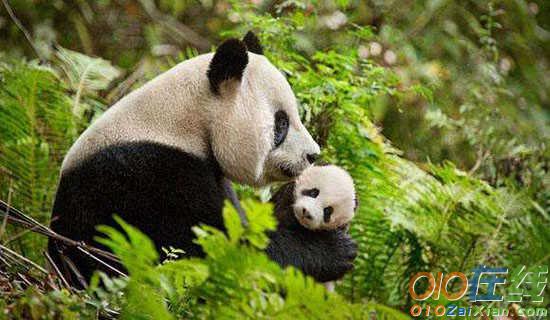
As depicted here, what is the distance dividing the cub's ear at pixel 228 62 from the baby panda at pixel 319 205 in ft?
2.28

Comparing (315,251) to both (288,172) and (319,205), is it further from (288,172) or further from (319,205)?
(288,172)

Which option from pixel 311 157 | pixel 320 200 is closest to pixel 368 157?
pixel 320 200

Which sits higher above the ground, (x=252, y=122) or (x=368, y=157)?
(x=252, y=122)

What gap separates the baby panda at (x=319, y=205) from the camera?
14.3 ft

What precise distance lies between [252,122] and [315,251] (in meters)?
0.74

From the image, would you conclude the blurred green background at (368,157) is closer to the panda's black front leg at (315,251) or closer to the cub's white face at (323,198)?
the cub's white face at (323,198)

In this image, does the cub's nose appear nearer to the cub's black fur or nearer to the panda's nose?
the cub's black fur

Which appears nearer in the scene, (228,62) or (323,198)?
(228,62)

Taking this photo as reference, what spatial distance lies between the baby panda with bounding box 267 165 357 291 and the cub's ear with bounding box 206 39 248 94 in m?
0.69

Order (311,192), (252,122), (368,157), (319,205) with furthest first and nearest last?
(368,157) → (311,192) → (319,205) → (252,122)

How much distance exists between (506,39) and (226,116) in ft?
22.8

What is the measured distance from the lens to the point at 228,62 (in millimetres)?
4004

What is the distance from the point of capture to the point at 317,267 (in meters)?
4.27

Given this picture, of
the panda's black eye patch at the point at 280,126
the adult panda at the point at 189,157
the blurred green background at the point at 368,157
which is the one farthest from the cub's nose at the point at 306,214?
the blurred green background at the point at 368,157
